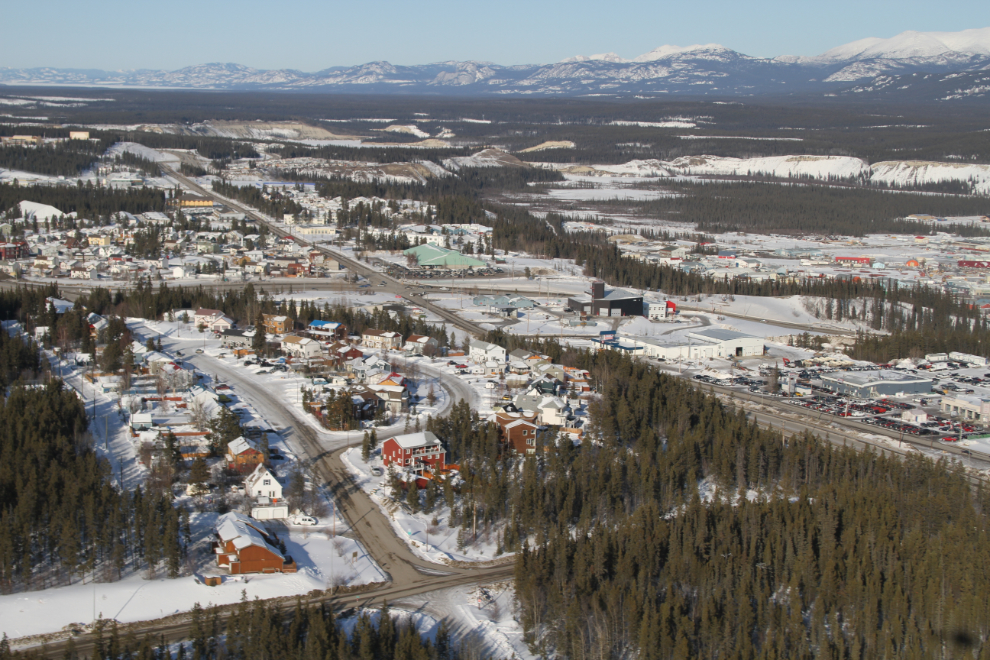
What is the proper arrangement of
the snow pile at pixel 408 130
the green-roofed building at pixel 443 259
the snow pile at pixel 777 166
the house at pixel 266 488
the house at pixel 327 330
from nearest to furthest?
the house at pixel 266 488, the house at pixel 327 330, the green-roofed building at pixel 443 259, the snow pile at pixel 777 166, the snow pile at pixel 408 130

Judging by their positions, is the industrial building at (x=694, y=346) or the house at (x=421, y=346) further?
the industrial building at (x=694, y=346)

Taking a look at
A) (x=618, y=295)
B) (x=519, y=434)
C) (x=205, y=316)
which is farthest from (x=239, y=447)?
(x=618, y=295)

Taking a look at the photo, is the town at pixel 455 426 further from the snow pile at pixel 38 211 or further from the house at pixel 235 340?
the snow pile at pixel 38 211

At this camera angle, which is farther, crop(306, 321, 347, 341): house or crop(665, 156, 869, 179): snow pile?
crop(665, 156, 869, 179): snow pile

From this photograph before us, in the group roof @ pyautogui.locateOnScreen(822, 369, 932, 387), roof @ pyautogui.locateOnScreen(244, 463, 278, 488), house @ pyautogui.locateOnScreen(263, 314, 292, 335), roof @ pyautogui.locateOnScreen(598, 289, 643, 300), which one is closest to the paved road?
house @ pyautogui.locateOnScreen(263, 314, 292, 335)

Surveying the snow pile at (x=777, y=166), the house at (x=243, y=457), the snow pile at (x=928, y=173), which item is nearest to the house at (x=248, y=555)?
the house at (x=243, y=457)

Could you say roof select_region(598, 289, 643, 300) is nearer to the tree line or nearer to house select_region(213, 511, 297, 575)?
house select_region(213, 511, 297, 575)
